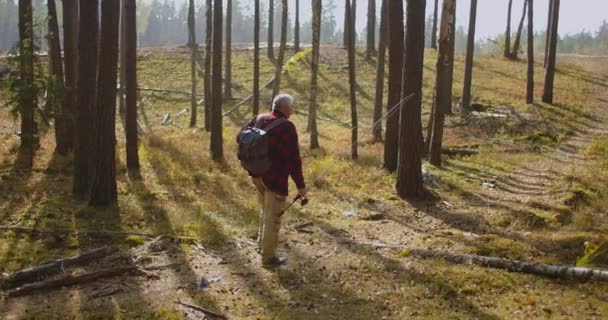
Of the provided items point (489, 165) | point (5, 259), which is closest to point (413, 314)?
point (5, 259)

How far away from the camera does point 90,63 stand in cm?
987

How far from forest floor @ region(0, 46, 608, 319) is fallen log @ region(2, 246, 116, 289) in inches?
7.4

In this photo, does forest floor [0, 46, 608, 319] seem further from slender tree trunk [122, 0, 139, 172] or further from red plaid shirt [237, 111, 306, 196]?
red plaid shirt [237, 111, 306, 196]

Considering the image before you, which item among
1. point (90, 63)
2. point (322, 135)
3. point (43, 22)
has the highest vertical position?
point (43, 22)

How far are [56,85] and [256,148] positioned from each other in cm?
826

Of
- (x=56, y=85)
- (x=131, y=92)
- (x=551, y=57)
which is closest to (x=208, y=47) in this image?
(x=131, y=92)

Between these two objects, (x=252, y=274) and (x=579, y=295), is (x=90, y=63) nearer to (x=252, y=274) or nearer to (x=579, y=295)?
(x=252, y=274)

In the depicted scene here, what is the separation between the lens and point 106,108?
9.40 meters

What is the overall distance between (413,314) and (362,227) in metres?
3.47

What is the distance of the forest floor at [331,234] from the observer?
5844 mm

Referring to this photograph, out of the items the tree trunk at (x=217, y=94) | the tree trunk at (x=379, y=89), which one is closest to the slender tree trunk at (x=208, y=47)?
the tree trunk at (x=217, y=94)

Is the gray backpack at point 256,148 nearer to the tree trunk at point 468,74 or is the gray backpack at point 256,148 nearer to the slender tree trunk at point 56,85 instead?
the slender tree trunk at point 56,85

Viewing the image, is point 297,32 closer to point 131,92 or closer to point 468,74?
point 468,74

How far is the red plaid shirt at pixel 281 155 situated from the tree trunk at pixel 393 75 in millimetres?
6165
